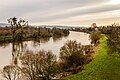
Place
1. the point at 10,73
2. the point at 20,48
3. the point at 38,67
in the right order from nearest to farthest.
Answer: the point at 10,73 → the point at 38,67 → the point at 20,48

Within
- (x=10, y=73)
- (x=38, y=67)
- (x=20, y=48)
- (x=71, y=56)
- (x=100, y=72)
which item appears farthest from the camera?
(x=20, y=48)

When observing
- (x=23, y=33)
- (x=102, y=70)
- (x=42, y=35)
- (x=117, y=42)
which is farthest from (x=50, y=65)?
(x=42, y=35)

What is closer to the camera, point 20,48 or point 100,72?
point 100,72

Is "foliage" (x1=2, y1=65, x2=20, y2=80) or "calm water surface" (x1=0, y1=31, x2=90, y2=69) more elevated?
"foliage" (x1=2, y1=65, x2=20, y2=80)

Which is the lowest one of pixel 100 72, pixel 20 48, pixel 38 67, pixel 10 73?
pixel 20 48

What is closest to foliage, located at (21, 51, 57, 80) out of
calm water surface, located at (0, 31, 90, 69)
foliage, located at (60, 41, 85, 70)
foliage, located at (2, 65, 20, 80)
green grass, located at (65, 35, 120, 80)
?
foliage, located at (2, 65, 20, 80)

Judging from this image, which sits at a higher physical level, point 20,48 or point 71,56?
point 71,56

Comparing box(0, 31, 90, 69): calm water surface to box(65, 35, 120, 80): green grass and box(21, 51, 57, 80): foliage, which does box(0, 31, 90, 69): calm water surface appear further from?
box(65, 35, 120, 80): green grass

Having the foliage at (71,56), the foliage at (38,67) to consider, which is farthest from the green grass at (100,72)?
the foliage at (71,56)

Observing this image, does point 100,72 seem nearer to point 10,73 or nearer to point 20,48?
point 10,73

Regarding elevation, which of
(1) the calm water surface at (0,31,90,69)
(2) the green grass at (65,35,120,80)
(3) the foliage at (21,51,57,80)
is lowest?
(1) the calm water surface at (0,31,90,69)

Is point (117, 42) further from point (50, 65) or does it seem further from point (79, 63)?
point (50, 65)

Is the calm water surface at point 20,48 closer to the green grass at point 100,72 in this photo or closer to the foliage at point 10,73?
the foliage at point 10,73

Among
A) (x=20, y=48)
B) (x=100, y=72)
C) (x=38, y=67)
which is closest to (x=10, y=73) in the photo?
(x=38, y=67)
